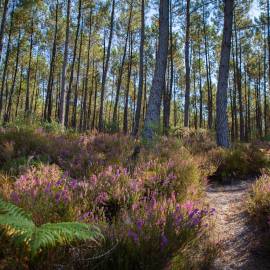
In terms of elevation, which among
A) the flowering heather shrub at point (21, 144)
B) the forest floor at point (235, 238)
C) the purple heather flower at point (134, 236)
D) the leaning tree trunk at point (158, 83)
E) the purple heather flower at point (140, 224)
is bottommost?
the forest floor at point (235, 238)

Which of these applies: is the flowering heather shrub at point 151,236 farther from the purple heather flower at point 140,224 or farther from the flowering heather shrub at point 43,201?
the flowering heather shrub at point 43,201

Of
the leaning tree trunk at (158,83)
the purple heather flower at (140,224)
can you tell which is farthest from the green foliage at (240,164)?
the purple heather flower at (140,224)

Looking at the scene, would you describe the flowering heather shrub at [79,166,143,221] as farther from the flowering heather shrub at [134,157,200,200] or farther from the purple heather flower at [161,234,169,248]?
the purple heather flower at [161,234,169,248]

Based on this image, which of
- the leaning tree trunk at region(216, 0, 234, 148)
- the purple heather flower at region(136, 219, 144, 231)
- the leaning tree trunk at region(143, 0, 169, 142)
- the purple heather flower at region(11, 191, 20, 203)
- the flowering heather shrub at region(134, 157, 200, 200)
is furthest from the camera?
the leaning tree trunk at region(216, 0, 234, 148)

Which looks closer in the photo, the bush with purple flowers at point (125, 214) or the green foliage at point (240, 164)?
the bush with purple flowers at point (125, 214)

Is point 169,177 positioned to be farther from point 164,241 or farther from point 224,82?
point 224,82

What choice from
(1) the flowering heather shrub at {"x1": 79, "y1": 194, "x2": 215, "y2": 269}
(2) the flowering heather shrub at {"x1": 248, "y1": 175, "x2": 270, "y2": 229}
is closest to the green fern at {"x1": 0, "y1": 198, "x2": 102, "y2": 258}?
(1) the flowering heather shrub at {"x1": 79, "y1": 194, "x2": 215, "y2": 269}

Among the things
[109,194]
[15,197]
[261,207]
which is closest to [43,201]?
[15,197]

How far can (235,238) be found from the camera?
11.3ft

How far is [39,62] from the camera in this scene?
102ft

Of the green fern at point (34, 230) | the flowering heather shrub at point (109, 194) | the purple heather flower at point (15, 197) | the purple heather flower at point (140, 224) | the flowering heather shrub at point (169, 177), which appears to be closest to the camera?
the green fern at point (34, 230)

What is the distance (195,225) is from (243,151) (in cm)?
596

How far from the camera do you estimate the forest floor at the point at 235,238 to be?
9.37 feet

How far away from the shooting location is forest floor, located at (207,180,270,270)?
2.86m
